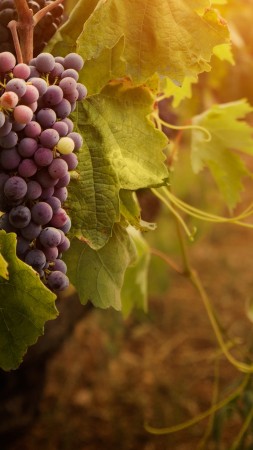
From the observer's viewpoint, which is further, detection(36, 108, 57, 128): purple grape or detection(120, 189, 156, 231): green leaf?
detection(120, 189, 156, 231): green leaf

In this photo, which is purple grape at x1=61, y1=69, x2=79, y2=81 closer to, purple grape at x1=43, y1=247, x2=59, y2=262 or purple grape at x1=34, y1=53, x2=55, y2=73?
purple grape at x1=34, y1=53, x2=55, y2=73

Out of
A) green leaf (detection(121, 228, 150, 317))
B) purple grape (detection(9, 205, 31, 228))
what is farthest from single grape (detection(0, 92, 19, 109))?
green leaf (detection(121, 228, 150, 317))

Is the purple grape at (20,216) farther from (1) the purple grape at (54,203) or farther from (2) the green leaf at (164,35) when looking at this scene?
(2) the green leaf at (164,35)

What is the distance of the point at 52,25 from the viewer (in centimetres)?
79

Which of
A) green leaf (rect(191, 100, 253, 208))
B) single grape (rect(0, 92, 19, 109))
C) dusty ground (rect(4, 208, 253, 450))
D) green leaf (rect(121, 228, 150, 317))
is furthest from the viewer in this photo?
dusty ground (rect(4, 208, 253, 450))

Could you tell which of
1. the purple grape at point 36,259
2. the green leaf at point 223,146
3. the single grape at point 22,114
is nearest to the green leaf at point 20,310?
the purple grape at point 36,259

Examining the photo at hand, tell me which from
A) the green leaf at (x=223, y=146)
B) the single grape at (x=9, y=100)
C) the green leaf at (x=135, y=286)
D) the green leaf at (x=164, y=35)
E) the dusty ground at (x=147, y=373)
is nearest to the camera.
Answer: the single grape at (x=9, y=100)

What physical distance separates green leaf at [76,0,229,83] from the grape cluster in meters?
0.12

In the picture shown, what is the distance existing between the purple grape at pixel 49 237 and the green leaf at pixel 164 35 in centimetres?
20

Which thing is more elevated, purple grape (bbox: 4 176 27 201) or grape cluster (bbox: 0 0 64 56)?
grape cluster (bbox: 0 0 64 56)

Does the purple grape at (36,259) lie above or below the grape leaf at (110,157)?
below

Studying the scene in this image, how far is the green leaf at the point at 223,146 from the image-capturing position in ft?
3.72

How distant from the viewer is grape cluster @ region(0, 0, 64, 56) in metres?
0.75

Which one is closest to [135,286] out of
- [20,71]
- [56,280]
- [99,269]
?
[99,269]
